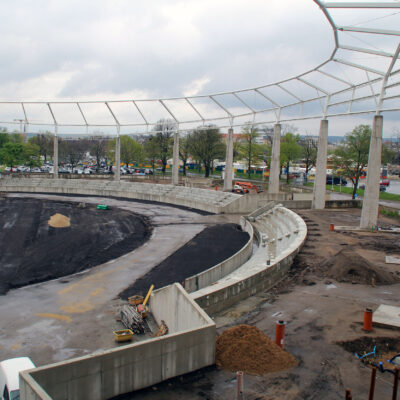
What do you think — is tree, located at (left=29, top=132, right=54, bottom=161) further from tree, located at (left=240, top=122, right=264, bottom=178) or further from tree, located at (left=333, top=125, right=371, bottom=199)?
tree, located at (left=333, top=125, right=371, bottom=199)

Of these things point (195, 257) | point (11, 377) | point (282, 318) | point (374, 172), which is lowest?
point (195, 257)

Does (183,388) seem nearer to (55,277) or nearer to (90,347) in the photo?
(90,347)

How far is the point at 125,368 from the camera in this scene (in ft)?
28.6

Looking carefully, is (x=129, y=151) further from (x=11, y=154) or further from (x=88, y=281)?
(x=88, y=281)

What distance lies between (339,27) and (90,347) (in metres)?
20.2

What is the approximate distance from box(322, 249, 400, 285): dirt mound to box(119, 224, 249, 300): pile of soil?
6.85m

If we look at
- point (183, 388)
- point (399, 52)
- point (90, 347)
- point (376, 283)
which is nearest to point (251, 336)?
point (183, 388)

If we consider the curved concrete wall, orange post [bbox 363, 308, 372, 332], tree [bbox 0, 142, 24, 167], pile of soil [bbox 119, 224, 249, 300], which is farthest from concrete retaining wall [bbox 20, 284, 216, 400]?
tree [bbox 0, 142, 24, 167]

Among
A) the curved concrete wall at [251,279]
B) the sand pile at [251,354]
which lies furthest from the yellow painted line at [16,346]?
the sand pile at [251,354]

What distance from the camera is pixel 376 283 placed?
15.8 m

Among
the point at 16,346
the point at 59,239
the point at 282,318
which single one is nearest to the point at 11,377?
the point at 16,346

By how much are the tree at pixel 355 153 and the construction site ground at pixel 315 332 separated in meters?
27.0

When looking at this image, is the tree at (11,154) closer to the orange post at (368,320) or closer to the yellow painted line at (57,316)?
the yellow painted line at (57,316)

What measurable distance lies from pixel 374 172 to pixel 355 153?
20430mm
